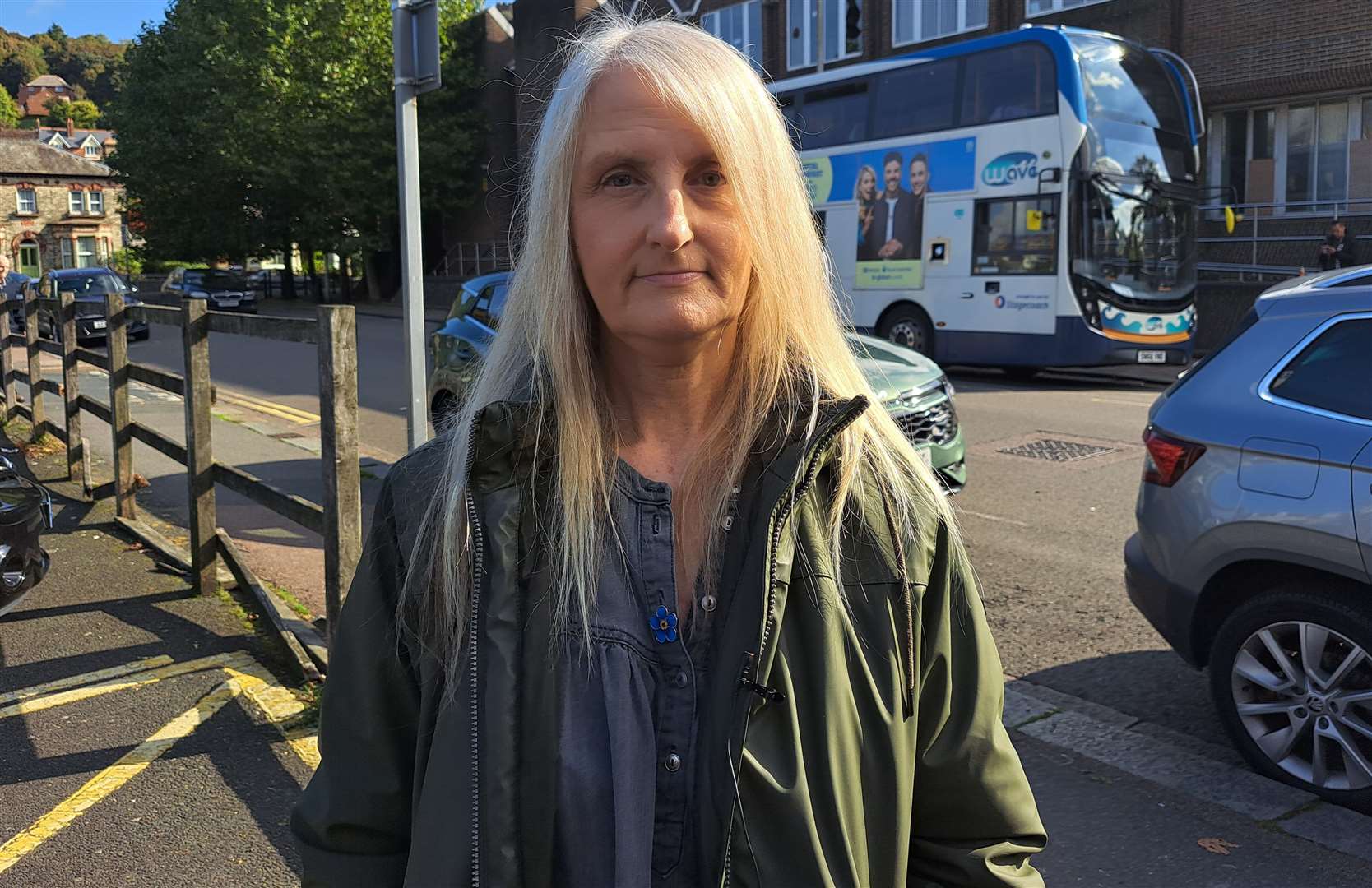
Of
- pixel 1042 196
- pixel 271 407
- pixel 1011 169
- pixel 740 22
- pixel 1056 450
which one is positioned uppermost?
pixel 740 22

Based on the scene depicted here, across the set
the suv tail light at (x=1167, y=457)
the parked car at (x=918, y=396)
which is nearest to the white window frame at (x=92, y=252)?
the parked car at (x=918, y=396)

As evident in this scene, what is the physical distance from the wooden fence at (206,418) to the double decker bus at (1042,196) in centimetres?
854

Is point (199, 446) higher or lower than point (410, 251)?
lower

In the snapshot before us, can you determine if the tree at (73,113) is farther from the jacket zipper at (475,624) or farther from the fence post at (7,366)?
the jacket zipper at (475,624)

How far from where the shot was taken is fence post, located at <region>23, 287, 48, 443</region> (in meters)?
8.51

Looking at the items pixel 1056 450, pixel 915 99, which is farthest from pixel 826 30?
pixel 1056 450

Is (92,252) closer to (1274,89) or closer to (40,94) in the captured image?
(40,94)

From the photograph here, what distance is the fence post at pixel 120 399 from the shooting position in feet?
19.6

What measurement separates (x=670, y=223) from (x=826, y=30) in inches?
1185

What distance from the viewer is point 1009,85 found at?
1486 cm

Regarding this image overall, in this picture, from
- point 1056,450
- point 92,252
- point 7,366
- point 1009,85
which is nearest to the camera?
point 1056,450

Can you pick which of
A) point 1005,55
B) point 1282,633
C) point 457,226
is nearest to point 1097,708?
point 1282,633

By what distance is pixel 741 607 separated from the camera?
137 centimetres

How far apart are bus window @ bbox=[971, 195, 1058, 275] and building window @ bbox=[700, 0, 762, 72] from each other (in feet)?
56.5
